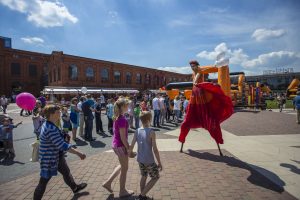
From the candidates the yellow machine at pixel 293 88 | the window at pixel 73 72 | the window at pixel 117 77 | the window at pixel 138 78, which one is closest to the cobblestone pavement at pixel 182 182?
the yellow machine at pixel 293 88

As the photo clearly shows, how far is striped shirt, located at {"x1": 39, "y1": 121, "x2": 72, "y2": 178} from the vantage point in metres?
3.29

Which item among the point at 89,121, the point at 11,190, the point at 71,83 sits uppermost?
the point at 71,83

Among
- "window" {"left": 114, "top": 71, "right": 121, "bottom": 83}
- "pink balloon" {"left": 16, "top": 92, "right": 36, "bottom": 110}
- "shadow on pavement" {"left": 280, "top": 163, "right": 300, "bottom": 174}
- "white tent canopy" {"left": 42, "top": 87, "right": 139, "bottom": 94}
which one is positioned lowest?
"shadow on pavement" {"left": 280, "top": 163, "right": 300, "bottom": 174}

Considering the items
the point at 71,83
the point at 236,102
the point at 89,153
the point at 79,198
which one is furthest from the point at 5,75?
the point at 79,198

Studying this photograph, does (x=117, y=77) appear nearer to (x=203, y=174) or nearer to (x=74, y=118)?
(x=74, y=118)

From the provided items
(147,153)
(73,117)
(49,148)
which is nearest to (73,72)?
(73,117)

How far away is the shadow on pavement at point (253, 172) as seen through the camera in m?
4.16

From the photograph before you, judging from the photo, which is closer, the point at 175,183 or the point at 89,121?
the point at 175,183

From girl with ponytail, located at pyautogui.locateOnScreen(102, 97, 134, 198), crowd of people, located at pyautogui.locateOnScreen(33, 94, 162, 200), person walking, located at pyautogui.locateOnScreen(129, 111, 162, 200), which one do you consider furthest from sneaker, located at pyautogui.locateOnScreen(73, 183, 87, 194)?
person walking, located at pyautogui.locateOnScreen(129, 111, 162, 200)

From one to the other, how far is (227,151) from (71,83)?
1282 inches

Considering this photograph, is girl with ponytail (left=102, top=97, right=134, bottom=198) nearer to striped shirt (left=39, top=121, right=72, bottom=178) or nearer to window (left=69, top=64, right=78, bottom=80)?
striped shirt (left=39, top=121, right=72, bottom=178)

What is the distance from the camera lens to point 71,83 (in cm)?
3550

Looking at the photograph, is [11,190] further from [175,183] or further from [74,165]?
[175,183]

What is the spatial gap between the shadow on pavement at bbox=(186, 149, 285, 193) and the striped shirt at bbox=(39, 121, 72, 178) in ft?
11.7
